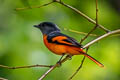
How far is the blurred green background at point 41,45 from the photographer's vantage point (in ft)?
23.9

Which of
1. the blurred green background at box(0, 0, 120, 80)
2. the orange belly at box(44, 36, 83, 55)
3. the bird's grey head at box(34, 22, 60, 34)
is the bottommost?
the blurred green background at box(0, 0, 120, 80)

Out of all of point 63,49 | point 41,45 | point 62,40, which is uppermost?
point 62,40

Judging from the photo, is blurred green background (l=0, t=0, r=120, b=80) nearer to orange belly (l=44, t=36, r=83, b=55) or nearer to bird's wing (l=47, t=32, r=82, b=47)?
bird's wing (l=47, t=32, r=82, b=47)

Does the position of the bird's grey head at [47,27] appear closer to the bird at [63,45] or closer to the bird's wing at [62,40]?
the bird at [63,45]

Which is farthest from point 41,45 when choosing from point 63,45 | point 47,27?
point 63,45

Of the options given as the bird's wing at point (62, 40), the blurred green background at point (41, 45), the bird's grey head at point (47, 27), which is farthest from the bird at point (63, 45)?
the blurred green background at point (41, 45)

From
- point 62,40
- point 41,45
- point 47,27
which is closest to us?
point 62,40

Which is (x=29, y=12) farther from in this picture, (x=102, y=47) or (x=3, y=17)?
(x=102, y=47)

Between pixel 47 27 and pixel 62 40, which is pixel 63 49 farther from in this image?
pixel 47 27

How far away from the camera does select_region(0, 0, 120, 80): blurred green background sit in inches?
287

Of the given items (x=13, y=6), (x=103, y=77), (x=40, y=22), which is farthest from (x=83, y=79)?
(x=13, y=6)

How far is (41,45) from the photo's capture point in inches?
295

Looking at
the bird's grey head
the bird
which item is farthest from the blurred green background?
the bird

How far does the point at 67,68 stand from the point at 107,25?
5.78 ft
